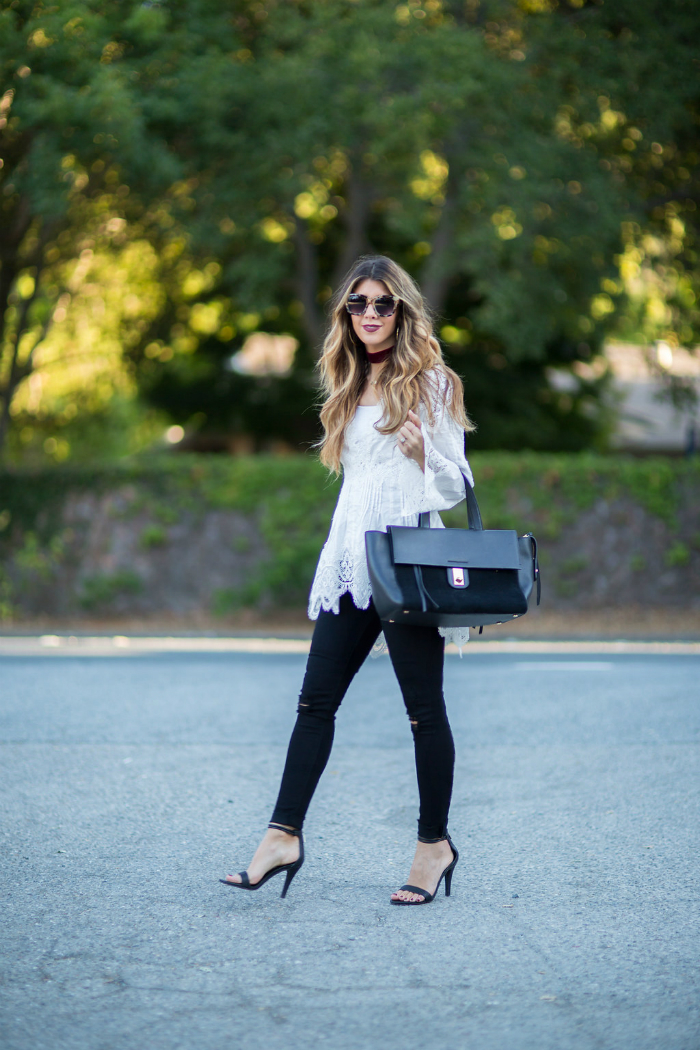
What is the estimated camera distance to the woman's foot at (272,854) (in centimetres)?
345

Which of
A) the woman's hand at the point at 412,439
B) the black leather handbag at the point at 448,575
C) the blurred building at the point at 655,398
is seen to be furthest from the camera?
the blurred building at the point at 655,398

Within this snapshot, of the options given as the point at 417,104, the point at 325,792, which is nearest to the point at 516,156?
the point at 417,104

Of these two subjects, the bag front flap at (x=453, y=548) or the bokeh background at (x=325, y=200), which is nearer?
the bag front flap at (x=453, y=548)

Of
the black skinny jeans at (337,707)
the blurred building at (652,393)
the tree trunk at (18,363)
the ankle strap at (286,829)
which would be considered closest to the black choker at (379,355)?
the black skinny jeans at (337,707)

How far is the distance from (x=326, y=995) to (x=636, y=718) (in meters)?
4.40

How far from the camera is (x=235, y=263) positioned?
1535 centimetres

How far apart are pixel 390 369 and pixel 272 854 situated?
5.17ft

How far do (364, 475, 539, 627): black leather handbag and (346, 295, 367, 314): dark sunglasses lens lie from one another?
2.13ft

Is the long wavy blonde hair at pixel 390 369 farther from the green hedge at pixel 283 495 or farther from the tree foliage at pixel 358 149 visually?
the tree foliage at pixel 358 149

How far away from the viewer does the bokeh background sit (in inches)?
514

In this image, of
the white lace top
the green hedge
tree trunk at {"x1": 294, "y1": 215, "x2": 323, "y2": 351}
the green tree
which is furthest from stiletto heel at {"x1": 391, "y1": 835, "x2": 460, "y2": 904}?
tree trunk at {"x1": 294, "y1": 215, "x2": 323, "y2": 351}

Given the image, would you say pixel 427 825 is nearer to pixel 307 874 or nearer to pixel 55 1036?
pixel 307 874

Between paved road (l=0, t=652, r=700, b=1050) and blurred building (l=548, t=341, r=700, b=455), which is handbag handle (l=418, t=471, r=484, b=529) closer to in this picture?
paved road (l=0, t=652, r=700, b=1050)

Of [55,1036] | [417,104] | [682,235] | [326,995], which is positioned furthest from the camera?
[682,235]
